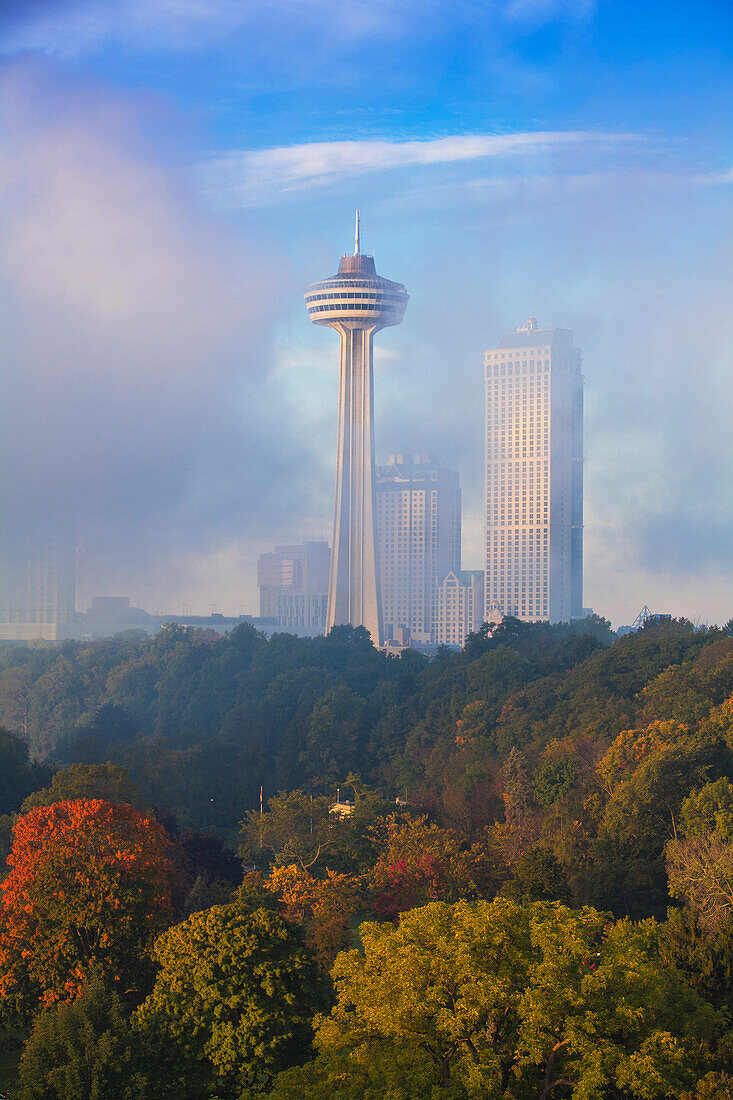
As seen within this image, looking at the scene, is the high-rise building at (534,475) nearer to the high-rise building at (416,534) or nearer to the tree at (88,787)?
the high-rise building at (416,534)

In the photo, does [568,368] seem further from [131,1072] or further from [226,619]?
→ [131,1072]

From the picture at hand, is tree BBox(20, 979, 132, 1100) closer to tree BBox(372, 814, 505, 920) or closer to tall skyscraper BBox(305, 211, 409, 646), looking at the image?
tree BBox(372, 814, 505, 920)

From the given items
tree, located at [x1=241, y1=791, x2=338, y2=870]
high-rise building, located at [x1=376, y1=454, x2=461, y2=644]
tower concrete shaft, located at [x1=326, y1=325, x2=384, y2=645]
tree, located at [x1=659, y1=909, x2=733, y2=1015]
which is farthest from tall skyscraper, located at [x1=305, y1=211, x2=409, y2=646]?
tree, located at [x1=659, y1=909, x2=733, y2=1015]

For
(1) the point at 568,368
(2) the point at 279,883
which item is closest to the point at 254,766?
(2) the point at 279,883

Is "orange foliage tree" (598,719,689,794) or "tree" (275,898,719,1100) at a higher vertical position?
"orange foliage tree" (598,719,689,794)

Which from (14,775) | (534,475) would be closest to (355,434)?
(534,475)

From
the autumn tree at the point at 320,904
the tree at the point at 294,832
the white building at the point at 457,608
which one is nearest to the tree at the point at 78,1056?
the autumn tree at the point at 320,904
